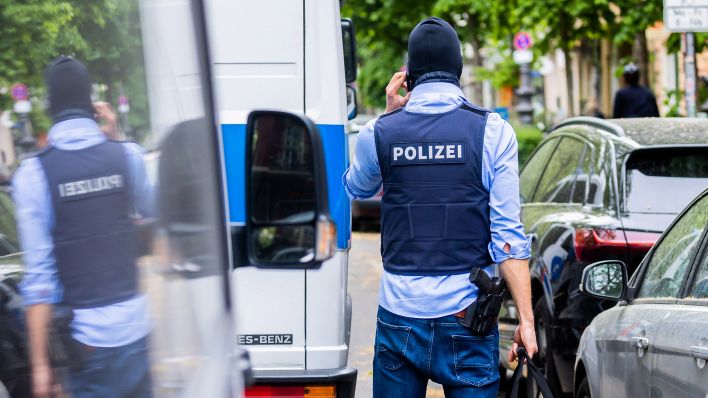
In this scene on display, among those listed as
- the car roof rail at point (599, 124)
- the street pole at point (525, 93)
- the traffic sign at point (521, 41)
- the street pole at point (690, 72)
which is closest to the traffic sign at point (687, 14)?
the street pole at point (690, 72)

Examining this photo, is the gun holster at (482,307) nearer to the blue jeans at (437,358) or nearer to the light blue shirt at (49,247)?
the blue jeans at (437,358)

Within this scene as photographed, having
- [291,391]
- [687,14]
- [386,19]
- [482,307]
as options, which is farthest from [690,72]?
[386,19]

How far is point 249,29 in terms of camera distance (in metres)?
5.57

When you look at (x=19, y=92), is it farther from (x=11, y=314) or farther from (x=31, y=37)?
(x=11, y=314)

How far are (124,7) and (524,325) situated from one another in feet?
8.19

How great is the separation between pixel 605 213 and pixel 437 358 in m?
3.25

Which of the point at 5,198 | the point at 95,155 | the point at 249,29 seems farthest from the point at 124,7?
the point at 249,29

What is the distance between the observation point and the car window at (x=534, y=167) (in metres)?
9.17

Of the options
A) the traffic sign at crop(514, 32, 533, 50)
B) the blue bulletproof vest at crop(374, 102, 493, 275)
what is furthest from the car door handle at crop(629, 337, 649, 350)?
the traffic sign at crop(514, 32, 533, 50)

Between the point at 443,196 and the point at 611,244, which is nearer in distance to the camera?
the point at 443,196

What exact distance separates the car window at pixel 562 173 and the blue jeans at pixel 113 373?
237 inches

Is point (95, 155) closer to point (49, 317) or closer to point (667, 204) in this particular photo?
point (49, 317)

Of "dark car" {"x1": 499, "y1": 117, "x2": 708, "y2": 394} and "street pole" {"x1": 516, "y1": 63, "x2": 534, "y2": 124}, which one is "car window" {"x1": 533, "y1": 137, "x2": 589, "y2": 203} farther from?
"street pole" {"x1": 516, "y1": 63, "x2": 534, "y2": 124}

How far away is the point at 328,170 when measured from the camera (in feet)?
18.7
